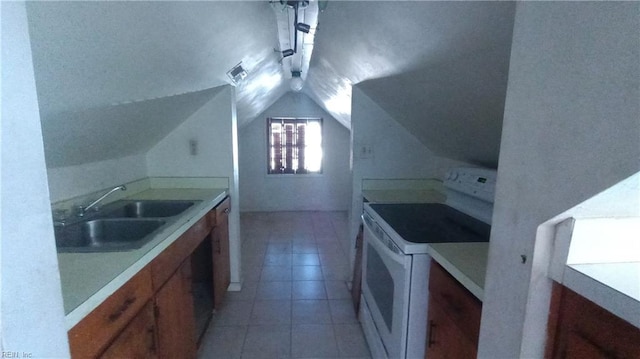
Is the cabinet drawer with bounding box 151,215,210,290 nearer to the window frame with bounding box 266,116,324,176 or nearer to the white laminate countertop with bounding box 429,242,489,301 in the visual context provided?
the white laminate countertop with bounding box 429,242,489,301

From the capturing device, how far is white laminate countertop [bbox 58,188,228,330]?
2.52 feet

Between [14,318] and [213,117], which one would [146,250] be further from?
[213,117]

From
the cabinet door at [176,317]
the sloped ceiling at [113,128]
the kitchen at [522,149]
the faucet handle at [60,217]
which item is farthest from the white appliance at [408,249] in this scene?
the faucet handle at [60,217]

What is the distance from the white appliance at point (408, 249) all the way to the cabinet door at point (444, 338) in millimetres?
65

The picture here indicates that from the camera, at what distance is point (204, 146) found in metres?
2.47

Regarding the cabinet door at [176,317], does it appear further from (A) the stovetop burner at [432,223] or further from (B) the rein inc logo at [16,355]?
(A) the stovetop burner at [432,223]

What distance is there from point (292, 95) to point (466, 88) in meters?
4.09

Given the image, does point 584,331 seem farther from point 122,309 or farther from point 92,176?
point 92,176

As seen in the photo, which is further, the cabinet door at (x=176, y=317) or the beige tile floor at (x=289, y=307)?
the beige tile floor at (x=289, y=307)

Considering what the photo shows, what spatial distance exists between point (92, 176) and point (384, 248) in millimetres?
1800

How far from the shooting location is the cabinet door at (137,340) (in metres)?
0.92

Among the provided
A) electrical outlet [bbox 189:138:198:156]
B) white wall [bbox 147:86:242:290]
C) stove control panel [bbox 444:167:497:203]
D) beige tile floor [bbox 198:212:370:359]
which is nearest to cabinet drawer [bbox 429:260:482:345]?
stove control panel [bbox 444:167:497:203]

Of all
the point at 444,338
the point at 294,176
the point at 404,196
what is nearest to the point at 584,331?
the point at 444,338

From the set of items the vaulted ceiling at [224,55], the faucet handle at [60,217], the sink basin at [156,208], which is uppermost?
the vaulted ceiling at [224,55]
